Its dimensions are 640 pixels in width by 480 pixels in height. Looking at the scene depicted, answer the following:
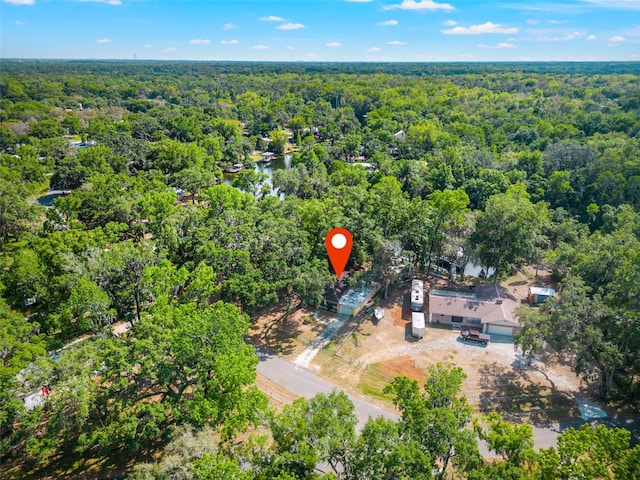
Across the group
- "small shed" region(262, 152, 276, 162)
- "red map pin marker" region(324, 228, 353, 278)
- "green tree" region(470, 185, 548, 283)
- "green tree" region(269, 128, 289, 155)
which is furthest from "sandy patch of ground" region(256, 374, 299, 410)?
"green tree" region(269, 128, 289, 155)

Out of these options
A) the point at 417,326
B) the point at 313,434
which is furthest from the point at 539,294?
the point at 313,434

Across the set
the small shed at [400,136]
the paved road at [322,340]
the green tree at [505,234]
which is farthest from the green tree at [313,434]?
the small shed at [400,136]

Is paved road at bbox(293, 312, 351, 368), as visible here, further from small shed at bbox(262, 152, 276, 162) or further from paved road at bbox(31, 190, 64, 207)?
small shed at bbox(262, 152, 276, 162)

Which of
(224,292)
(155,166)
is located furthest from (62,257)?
(155,166)

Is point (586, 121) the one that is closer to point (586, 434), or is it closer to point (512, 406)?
point (512, 406)

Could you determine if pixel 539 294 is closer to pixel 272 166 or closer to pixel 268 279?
pixel 268 279
